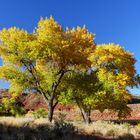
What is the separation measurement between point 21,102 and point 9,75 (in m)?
41.2

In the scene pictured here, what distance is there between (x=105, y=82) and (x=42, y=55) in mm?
10771

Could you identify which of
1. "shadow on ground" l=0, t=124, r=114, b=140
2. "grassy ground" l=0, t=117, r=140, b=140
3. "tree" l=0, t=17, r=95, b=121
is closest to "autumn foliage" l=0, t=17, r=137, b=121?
"tree" l=0, t=17, r=95, b=121

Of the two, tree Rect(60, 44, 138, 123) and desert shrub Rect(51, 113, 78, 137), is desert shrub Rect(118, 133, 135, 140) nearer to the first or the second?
desert shrub Rect(51, 113, 78, 137)

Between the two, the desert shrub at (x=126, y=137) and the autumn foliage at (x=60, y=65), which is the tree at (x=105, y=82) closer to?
the autumn foliage at (x=60, y=65)

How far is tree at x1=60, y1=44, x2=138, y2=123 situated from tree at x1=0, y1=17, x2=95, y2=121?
2.63m

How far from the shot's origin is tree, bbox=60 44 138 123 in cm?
4356

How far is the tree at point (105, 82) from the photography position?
43562 millimetres

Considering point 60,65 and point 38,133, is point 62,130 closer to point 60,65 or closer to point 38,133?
point 38,133

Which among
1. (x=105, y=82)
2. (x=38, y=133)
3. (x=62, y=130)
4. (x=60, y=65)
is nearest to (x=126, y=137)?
(x=62, y=130)

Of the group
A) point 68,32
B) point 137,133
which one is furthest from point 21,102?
point 137,133

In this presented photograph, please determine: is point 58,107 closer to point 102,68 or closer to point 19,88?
point 102,68

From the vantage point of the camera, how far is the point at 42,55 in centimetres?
3853

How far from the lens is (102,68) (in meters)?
48.6

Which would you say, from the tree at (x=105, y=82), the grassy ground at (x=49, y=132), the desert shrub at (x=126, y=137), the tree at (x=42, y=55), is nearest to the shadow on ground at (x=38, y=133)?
the grassy ground at (x=49, y=132)
